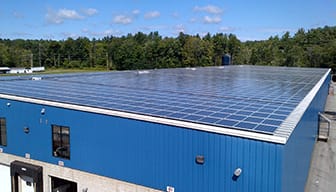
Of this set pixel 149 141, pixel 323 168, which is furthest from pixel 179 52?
pixel 149 141

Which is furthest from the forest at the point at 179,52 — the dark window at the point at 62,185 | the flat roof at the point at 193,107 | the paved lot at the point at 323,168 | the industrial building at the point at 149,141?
the dark window at the point at 62,185

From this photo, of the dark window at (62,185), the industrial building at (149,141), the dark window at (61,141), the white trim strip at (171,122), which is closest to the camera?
the white trim strip at (171,122)

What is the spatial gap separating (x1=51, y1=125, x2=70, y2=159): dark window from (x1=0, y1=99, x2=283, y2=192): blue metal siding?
0.25 m

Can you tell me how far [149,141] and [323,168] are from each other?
1294 centimetres

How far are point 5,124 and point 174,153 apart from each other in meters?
9.64

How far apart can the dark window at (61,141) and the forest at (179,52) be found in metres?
82.5

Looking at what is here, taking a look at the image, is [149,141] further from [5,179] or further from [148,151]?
[5,179]

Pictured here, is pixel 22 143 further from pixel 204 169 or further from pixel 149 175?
pixel 204 169

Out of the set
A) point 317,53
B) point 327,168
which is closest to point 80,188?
point 327,168

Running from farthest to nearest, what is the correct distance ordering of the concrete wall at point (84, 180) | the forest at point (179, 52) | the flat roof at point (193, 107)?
1. the forest at point (179, 52)
2. the concrete wall at point (84, 180)
3. the flat roof at point (193, 107)

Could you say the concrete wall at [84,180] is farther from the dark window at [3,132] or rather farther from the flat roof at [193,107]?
the flat roof at [193,107]

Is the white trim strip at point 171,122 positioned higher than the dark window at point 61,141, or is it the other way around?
the white trim strip at point 171,122

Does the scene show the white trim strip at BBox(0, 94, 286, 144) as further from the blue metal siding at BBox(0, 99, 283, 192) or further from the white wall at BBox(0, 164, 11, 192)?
the white wall at BBox(0, 164, 11, 192)

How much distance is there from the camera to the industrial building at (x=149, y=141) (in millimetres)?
10070
